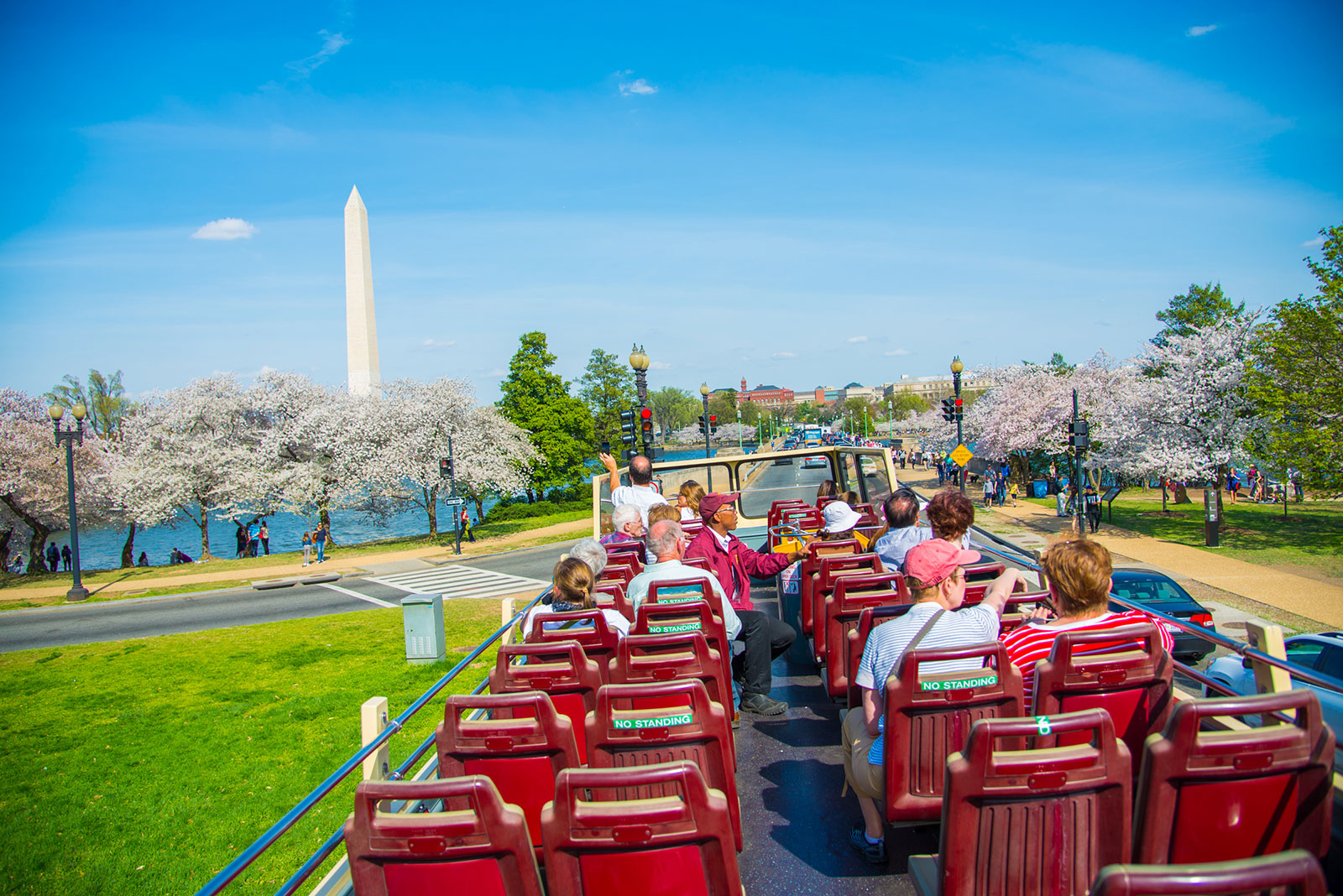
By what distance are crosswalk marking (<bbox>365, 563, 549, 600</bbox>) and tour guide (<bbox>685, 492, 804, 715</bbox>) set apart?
14932 mm

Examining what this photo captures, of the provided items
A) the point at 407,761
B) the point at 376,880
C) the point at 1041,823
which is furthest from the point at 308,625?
the point at 1041,823

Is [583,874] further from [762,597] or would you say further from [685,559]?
[762,597]

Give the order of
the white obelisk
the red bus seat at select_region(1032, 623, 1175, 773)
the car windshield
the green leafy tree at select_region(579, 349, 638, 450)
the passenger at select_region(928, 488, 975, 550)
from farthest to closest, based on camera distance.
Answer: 1. the green leafy tree at select_region(579, 349, 638, 450)
2. the white obelisk
3. the car windshield
4. the passenger at select_region(928, 488, 975, 550)
5. the red bus seat at select_region(1032, 623, 1175, 773)

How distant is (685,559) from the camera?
20.4 ft

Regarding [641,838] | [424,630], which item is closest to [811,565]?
[641,838]

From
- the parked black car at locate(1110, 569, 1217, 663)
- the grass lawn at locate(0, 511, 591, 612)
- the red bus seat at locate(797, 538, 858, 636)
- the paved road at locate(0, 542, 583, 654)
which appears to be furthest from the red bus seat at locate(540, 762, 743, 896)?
the grass lawn at locate(0, 511, 591, 612)

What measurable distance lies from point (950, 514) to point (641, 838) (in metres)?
3.62

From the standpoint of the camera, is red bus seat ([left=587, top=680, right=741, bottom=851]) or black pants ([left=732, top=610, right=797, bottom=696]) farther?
black pants ([left=732, top=610, right=797, bottom=696])

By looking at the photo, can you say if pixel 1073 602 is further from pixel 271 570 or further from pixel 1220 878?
pixel 271 570

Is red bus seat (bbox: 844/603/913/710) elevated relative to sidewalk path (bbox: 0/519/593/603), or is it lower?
elevated

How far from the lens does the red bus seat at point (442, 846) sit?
2354 mm

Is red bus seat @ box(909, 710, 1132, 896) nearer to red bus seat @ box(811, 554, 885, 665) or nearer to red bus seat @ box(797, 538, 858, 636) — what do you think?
red bus seat @ box(811, 554, 885, 665)

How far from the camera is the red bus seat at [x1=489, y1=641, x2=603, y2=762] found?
3.83 meters

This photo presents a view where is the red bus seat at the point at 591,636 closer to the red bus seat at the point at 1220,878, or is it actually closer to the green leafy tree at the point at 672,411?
the red bus seat at the point at 1220,878
